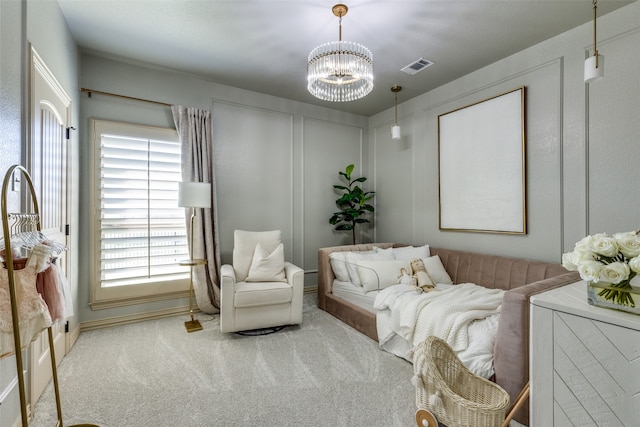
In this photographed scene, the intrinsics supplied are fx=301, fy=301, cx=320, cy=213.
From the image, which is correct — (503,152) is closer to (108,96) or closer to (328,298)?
(328,298)

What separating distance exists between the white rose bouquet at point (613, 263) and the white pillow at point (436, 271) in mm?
2276

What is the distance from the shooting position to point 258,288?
9.66ft

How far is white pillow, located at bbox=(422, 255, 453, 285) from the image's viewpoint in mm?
3336

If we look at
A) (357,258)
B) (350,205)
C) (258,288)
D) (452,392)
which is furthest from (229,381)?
(350,205)

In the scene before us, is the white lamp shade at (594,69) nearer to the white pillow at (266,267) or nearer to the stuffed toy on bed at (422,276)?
the stuffed toy on bed at (422,276)

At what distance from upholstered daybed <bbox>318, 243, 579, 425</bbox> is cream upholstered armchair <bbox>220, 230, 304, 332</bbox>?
0.58m

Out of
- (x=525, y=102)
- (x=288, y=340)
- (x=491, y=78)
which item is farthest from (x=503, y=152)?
(x=288, y=340)

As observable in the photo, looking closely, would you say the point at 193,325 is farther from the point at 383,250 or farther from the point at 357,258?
the point at 383,250

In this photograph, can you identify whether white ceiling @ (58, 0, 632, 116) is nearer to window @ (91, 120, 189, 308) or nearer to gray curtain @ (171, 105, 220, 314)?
gray curtain @ (171, 105, 220, 314)

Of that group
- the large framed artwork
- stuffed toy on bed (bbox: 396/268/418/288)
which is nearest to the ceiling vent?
the large framed artwork

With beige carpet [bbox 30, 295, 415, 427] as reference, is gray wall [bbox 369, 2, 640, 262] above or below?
above

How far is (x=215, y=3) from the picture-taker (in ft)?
7.67

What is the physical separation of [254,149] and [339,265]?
1908 millimetres

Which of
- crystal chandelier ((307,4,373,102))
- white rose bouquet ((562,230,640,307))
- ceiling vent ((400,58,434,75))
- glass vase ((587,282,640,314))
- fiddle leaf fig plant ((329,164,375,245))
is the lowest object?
glass vase ((587,282,640,314))
